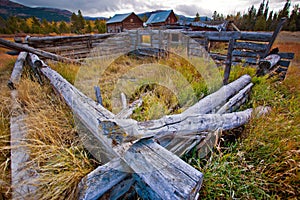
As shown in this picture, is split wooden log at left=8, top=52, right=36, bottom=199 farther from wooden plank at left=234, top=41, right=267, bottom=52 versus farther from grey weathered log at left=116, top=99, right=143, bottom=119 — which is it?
wooden plank at left=234, top=41, right=267, bottom=52

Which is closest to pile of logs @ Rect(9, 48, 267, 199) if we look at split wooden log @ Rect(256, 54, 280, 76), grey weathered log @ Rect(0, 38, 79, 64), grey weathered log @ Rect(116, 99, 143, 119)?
grey weathered log @ Rect(116, 99, 143, 119)

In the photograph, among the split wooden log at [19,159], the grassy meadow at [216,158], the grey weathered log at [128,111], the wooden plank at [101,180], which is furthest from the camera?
the grey weathered log at [128,111]

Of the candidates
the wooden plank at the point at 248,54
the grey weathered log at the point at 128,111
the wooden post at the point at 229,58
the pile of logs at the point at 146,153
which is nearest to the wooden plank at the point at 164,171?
the pile of logs at the point at 146,153

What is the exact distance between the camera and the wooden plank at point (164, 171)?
94 cm

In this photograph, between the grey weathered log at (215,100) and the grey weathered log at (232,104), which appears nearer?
the grey weathered log at (215,100)

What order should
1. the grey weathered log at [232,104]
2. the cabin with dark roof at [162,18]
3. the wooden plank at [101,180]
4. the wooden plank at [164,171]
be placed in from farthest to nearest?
the cabin with dark roof at [162,18] < the grey weathered log at [232,104] < the wooden plank at [101,180] < the wooden plank at [164,171]

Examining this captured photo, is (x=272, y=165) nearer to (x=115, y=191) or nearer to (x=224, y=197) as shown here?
(x=224, y=197)

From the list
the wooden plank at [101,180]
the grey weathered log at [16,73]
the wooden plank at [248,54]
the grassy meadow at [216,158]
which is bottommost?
the grassy meadow at [216,158]

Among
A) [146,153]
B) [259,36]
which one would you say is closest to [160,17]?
[259,36]

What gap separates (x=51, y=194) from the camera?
1.26m

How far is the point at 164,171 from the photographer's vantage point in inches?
40.9

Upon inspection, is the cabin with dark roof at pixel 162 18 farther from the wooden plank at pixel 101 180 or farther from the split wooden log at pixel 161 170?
the wooden plank at pixel 101 180

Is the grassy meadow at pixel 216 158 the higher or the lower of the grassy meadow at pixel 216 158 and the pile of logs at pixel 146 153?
the lower

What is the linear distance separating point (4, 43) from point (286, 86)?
27.7ft
